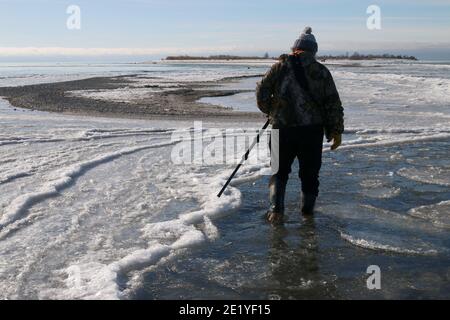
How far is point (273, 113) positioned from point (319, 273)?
6.78ft

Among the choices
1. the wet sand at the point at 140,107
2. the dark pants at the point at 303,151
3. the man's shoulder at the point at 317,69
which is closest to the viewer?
the man's shoulder at the point at 317,69

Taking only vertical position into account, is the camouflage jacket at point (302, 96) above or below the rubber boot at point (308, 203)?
above

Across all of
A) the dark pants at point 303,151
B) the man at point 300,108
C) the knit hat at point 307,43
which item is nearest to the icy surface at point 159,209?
the dark pants at point 303,151

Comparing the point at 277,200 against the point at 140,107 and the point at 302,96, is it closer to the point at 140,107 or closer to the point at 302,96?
the point at 302,96

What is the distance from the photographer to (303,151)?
578 centimetres

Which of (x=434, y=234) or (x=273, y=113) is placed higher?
(x=273, y=113)

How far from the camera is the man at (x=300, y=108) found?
5535 millimetres

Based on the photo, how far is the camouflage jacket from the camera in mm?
5531

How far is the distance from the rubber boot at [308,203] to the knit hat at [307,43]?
168cm

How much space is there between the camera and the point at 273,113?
5.77 m

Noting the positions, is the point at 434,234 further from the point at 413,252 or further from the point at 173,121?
the point at 173,121

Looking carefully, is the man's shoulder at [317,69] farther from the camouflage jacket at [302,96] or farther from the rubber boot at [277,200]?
the rubber boot at [277,200]

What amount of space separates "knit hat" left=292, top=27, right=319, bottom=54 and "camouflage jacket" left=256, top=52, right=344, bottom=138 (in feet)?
0.26
